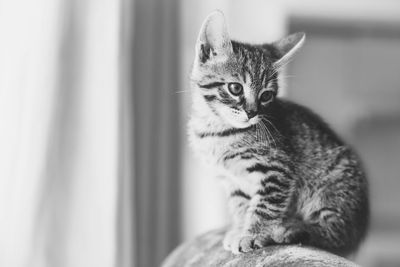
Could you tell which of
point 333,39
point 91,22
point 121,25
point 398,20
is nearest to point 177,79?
point 121,25

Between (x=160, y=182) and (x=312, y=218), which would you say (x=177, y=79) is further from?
(x=312, y=218)

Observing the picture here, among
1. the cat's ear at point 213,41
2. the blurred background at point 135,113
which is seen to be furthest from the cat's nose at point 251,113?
the blurred background at point 135,113

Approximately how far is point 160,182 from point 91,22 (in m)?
0.63

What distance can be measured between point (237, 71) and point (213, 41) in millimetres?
61

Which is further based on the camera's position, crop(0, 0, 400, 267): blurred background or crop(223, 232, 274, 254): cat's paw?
crop(0, 0, 400, 267): blurred background

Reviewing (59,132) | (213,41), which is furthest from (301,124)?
(59,132)

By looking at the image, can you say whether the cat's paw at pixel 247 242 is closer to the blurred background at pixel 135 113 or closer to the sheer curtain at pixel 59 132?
the blurred background at pixel 135 113

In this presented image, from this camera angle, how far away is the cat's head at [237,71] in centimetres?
82

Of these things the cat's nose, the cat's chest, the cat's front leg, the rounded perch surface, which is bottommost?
the rounded perch surface

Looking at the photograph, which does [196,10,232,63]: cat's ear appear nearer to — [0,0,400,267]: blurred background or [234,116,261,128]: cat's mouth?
[234,116,261,128]: cat's mouth

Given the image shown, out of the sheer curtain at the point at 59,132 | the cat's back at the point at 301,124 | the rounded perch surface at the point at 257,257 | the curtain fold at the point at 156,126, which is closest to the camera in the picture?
the rounded perch surface at the point at 257,257

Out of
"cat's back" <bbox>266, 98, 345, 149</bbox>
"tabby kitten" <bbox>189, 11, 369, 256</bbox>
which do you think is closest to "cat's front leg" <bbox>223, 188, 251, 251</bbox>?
"tabby kitten" <bbox>189, 11, 369, 256</bbox>

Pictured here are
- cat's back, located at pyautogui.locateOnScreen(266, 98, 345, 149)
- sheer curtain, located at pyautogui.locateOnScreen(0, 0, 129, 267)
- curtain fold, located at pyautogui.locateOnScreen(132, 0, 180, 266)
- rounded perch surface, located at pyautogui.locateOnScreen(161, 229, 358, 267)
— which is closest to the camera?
rounded perch surface, located at pyautogui.locateOnScreen(161, 229, 358, 267)

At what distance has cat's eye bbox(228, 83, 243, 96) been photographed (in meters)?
0.83
